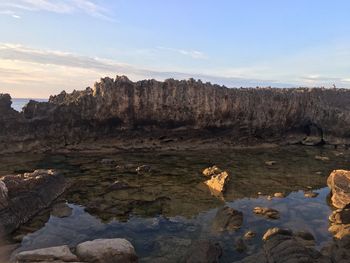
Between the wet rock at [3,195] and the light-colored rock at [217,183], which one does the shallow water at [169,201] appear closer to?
the light-colored rock at [217,183]

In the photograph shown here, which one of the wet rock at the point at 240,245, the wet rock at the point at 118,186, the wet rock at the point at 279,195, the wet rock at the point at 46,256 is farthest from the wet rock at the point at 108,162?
the wet rock at the point at 46,256

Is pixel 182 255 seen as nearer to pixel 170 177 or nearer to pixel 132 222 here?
pixel 132 222

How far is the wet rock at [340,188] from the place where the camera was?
24.3 metres

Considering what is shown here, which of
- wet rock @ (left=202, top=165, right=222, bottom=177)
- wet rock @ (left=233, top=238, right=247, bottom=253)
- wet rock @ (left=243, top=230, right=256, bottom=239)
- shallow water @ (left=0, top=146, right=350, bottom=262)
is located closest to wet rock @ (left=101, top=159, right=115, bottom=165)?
shallow water @ (left=0, top=146, right=350, bottom=262)

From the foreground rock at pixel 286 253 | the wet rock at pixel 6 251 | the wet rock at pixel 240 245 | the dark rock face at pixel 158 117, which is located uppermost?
the dark rock face at pixel 158 117

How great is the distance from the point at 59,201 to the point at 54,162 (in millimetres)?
13202

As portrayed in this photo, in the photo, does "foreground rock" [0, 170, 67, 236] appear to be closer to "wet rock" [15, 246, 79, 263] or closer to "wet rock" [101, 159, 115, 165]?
"wet rock" [15, 246, 79, 263]

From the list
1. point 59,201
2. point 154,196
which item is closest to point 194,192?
point 154,196

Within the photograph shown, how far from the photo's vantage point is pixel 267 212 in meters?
22.6

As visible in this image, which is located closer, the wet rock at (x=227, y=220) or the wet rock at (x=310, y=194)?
the wet rock at (x=227, y=220)

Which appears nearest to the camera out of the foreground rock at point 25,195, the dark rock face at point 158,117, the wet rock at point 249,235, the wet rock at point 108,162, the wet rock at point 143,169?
the wet rock at point 249,235

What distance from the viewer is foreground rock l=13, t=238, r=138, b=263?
14.9 meters

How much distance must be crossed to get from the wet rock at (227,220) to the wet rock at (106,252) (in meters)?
5.48

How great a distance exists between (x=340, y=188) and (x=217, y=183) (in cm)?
827
